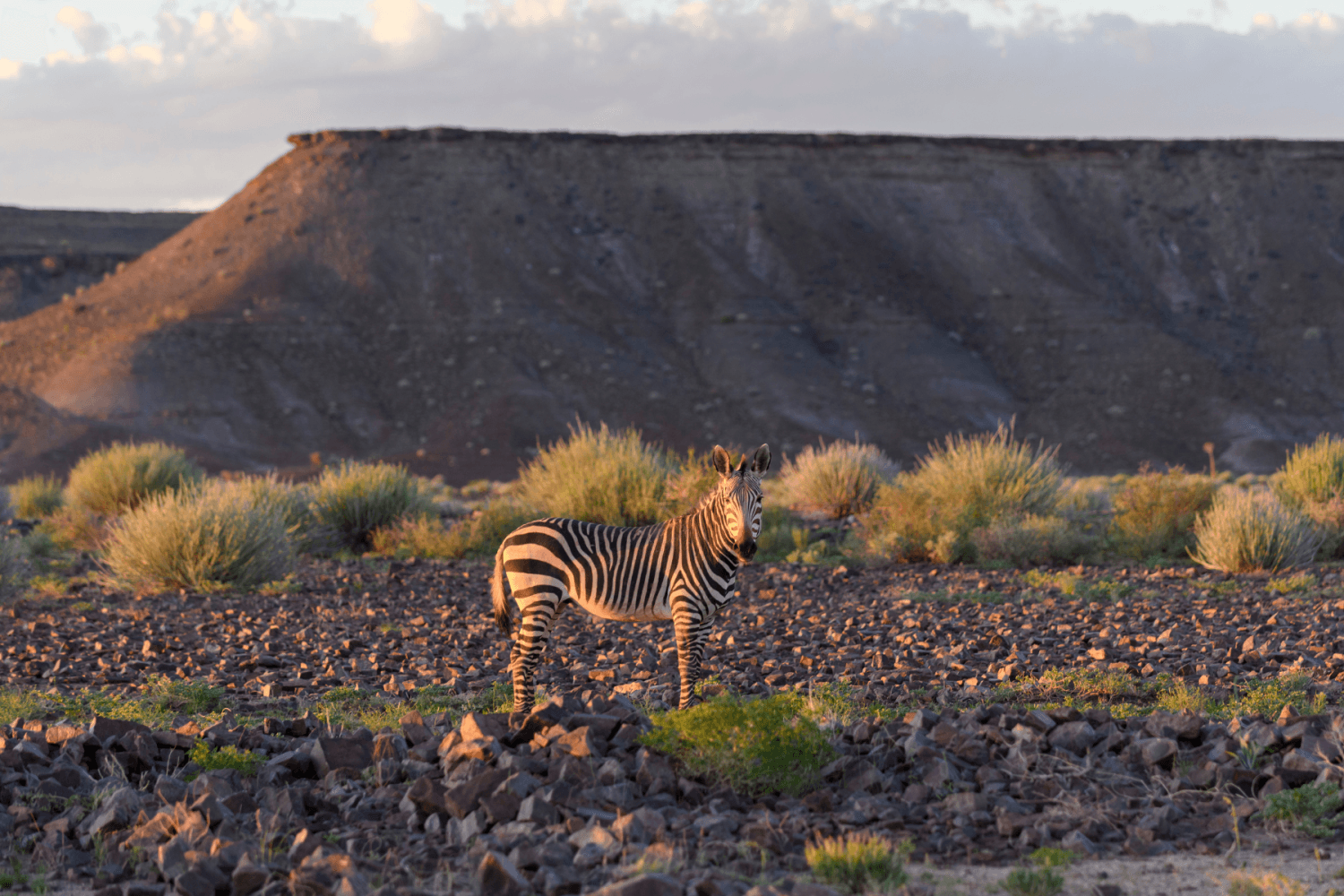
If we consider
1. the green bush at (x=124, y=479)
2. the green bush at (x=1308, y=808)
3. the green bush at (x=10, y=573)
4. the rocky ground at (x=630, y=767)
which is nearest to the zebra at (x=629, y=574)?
the rocky ground at (x=630, y=767)

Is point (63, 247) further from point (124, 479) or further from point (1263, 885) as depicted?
point (1263, 885)

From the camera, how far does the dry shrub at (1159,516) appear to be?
1648 cm

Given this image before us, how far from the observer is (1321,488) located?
18203mm

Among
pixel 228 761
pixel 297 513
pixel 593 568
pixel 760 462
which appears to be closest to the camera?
pixel 228 761

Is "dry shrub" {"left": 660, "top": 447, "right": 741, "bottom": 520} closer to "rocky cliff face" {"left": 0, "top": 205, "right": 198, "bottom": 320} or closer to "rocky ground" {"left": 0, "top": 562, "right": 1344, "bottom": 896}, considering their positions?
"rocky ground" {"left": 0, "top": 562, "right": 1344, "bottom": 896}

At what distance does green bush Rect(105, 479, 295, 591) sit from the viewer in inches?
575

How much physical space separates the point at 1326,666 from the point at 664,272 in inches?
2319

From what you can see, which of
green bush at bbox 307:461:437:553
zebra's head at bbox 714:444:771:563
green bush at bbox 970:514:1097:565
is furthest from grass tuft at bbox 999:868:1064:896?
green bush at bbox 307:461:437:553

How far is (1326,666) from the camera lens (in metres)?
9.00

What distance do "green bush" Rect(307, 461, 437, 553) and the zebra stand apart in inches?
483

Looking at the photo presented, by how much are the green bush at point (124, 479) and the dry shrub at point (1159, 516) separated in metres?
17.0

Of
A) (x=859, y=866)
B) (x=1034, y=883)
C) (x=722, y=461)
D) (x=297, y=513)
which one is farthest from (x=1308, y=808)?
(x=297, y=513)

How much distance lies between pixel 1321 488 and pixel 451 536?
1348 centimetres

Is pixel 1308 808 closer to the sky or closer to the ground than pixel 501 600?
closer to the ground
